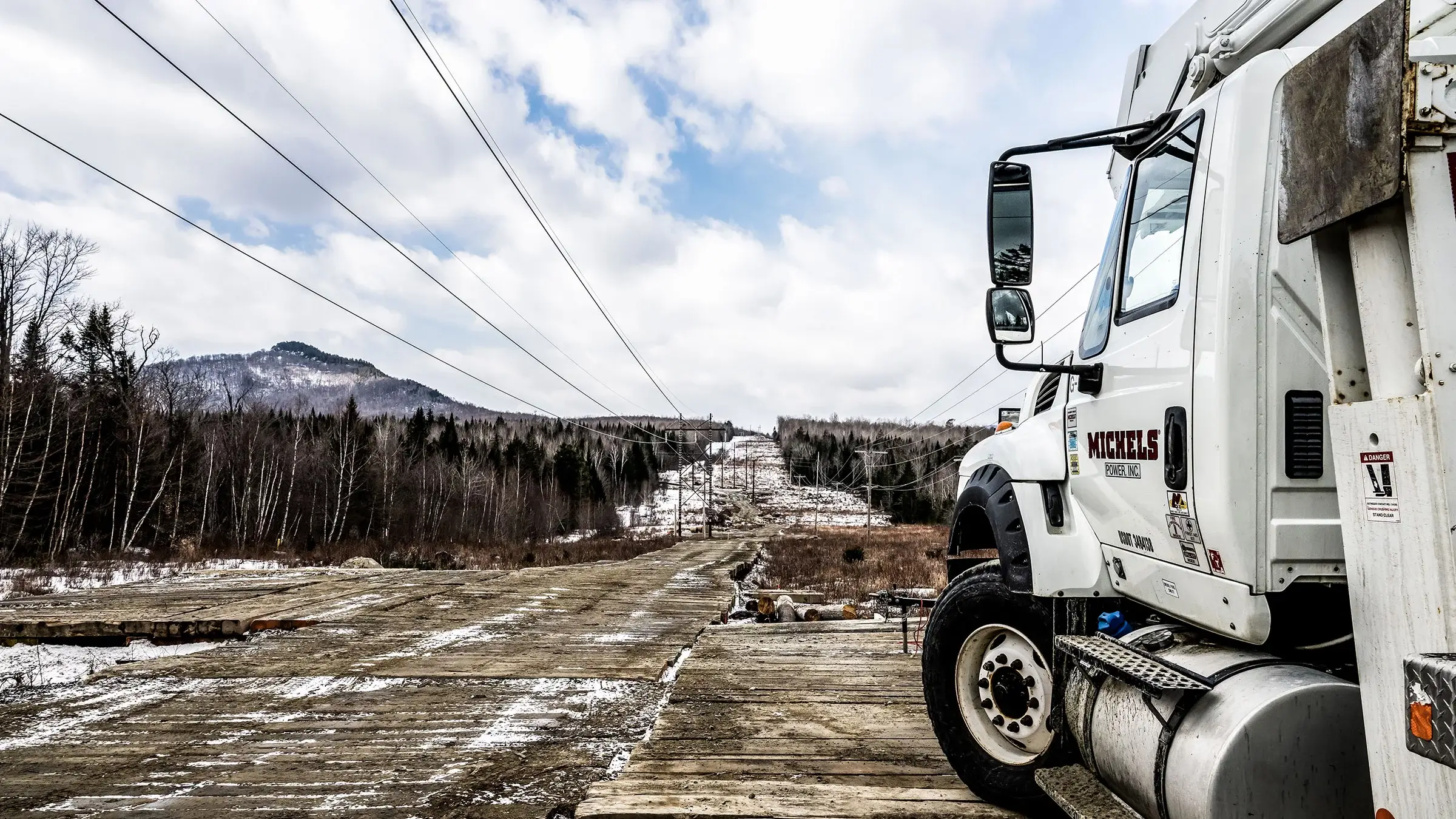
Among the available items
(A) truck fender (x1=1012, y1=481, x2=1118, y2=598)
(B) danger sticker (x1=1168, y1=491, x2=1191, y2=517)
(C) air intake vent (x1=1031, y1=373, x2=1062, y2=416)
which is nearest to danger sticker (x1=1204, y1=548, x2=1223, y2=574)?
(B) danger sticker (x1=1168, y1=491, x2=1191, y2=517)

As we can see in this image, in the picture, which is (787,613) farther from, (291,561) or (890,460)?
(890,460)

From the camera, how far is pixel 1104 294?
10.3 ft

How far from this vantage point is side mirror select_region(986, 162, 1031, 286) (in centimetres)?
280

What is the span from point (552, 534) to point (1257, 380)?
203 ft

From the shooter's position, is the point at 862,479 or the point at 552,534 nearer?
the point at 552,534

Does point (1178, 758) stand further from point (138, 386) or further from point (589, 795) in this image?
point (138, 386)

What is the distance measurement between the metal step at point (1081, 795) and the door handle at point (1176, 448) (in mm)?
1019

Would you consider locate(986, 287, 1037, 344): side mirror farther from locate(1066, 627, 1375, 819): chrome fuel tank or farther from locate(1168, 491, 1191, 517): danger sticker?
locate(1066, 627, 1375, 819): chrome fuel tank

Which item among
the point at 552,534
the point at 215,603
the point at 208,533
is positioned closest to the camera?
the point at 215,603

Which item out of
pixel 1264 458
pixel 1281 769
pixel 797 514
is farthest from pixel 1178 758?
pixel 797 514

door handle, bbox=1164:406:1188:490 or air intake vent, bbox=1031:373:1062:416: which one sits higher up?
air intake vent, bbox=1031:373:1062:416

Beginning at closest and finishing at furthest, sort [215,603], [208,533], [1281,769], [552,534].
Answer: [1281,769] → [215,603] → [208,533] → [552,534]

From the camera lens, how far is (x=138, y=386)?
117 feet

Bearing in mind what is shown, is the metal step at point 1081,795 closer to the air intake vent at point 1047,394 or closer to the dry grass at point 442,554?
the air intake vent at point 1047,394
